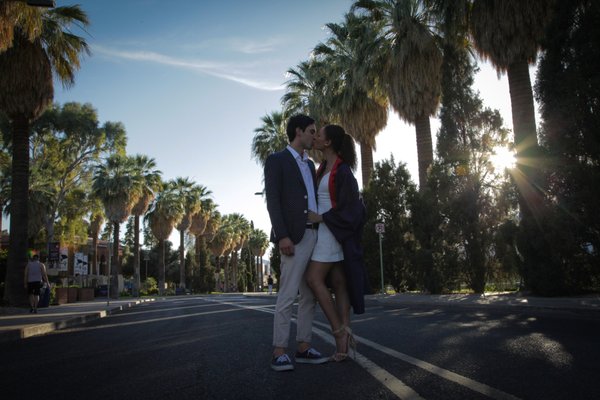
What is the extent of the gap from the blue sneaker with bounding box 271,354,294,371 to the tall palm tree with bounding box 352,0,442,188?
17336 millimetres

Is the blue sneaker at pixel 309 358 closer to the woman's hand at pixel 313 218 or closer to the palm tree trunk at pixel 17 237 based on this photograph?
the woman's hand at pixel 313 218

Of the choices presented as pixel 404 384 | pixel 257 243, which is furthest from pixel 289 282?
pixel 257 243

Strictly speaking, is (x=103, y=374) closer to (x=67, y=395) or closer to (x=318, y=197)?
(x=67, y=395)

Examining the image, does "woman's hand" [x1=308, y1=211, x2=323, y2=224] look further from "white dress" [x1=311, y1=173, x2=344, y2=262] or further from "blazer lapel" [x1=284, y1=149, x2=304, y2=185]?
"blazer lapel" [x1=284, y1=149, x2=304, y2=185]

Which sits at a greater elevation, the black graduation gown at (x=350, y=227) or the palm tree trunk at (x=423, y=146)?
the palm tree trunk at (x=423, y=146)

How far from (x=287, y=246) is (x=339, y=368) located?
40.8 inches

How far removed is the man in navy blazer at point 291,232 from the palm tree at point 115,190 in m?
37.5

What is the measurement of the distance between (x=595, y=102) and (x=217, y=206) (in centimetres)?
5081

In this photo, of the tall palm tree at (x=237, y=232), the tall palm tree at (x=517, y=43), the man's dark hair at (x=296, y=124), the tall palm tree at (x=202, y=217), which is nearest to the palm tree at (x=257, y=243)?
the tall palm tree at (x=237, y=232)

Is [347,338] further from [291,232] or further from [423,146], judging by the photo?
[423,146]

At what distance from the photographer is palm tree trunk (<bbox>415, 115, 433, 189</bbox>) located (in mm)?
20734

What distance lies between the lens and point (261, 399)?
10.3 ft

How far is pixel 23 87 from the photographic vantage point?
1712 centimetres

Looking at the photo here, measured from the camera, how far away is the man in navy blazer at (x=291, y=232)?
4305mm
